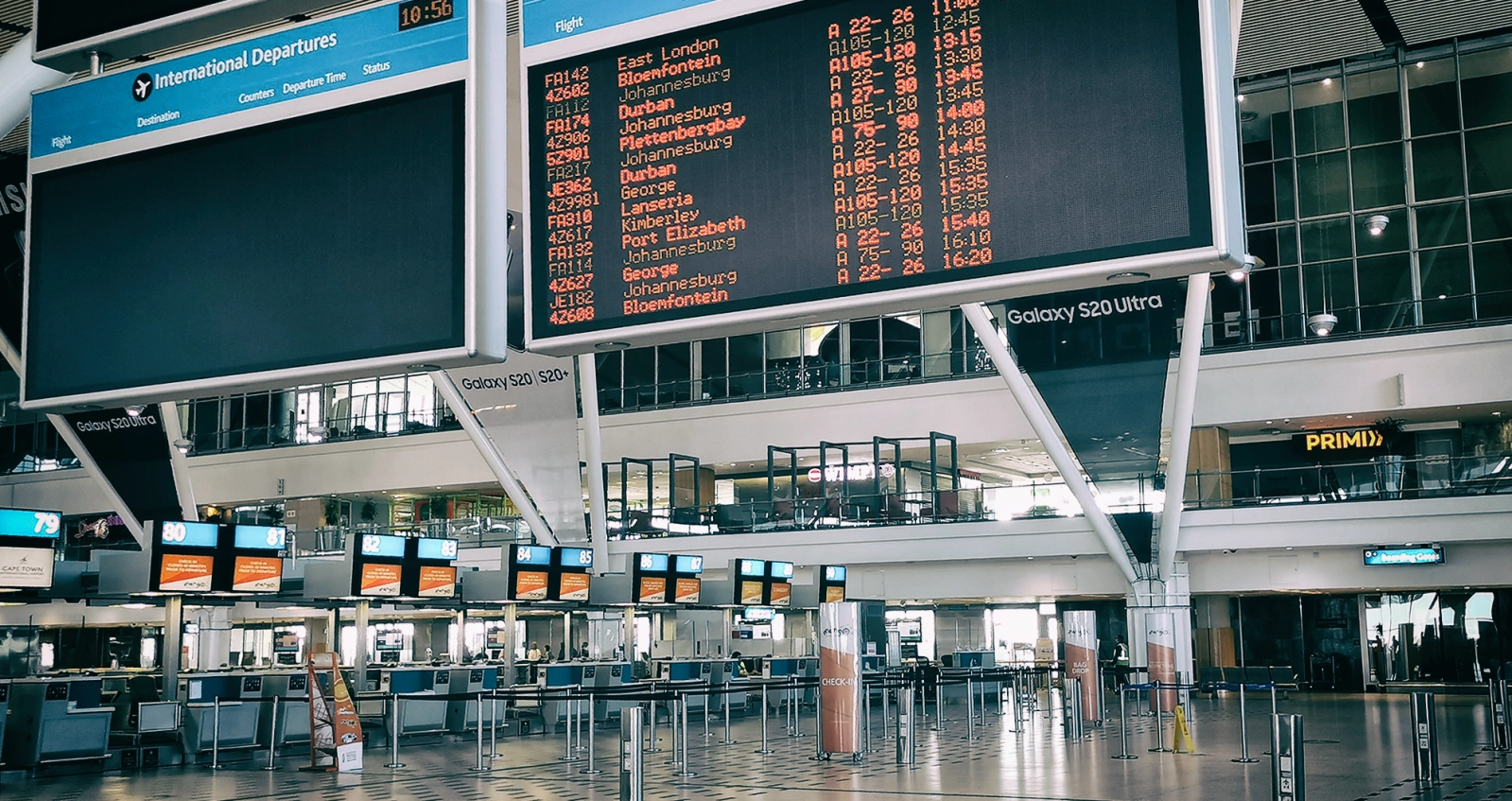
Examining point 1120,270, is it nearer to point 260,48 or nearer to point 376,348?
point 376,348

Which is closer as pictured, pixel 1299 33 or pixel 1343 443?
pixel 1299 33

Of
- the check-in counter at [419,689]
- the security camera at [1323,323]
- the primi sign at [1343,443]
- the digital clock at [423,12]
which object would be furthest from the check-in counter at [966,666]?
the digital clock at [423,12]

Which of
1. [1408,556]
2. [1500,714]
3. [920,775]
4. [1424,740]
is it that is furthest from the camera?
[1408,556]

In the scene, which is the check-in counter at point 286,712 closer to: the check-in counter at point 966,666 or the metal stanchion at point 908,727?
the metal stanchion at point 908,727

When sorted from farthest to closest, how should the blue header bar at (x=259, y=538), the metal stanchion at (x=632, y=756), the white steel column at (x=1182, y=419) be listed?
the white steel column at (x=1182, y=419), the blue header bar at (x=259, y=538), the metal stanchion at (x=632, y=756)

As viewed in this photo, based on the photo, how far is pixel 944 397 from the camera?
32.9m

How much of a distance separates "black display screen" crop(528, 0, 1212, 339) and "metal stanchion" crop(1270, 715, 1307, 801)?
4.52m

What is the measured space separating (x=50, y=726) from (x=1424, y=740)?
45.2 feet

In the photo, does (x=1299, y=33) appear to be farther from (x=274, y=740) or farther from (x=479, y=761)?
(x=274, y=740)

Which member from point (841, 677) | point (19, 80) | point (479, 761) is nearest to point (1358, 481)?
point (841, 677)

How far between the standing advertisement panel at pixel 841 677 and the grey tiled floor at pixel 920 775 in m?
0.31

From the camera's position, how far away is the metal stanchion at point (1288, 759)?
789cm

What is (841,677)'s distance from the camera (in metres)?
14.6

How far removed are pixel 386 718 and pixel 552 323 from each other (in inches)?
554
